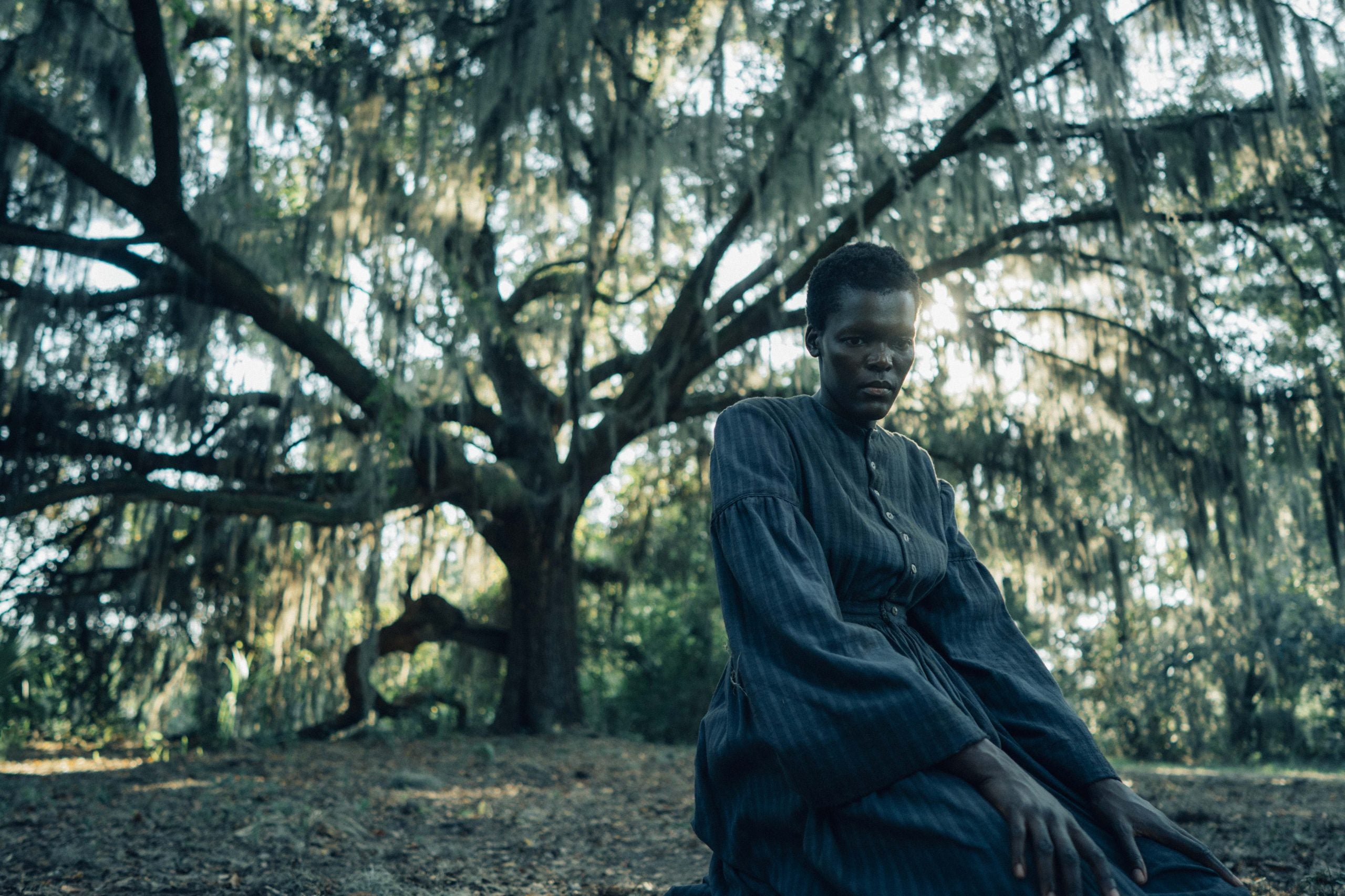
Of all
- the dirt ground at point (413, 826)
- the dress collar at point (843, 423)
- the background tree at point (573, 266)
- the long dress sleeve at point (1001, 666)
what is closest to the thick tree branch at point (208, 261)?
the background tree at point (573, 266)

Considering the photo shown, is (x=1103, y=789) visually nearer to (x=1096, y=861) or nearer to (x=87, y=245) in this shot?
(x=1096, y=861)

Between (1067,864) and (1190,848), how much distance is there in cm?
25

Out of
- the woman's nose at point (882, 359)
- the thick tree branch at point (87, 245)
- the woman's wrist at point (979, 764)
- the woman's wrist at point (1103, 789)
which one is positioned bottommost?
the woman's wrist at point (1103, 789)

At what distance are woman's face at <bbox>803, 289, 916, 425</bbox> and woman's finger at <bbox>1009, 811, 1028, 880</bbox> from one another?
63 centimetres

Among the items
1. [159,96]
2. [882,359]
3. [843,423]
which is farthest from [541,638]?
[882,359]

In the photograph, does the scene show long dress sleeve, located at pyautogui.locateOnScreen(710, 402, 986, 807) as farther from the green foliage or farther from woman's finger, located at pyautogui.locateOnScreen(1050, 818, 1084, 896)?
the green foliage

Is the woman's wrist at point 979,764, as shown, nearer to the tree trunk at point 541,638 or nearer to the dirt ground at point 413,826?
the dirt ground at point 413,826

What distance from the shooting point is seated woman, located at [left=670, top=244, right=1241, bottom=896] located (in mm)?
1162

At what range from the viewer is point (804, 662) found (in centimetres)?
127

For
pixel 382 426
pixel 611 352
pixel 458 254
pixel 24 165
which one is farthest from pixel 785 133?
pixel 24 165

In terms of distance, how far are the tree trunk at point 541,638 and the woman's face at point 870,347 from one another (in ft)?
20.3

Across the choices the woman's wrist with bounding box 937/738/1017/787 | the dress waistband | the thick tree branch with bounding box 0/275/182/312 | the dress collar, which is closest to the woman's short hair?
the dress collar

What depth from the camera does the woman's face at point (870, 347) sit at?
1.50m

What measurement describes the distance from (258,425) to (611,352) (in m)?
3.25
